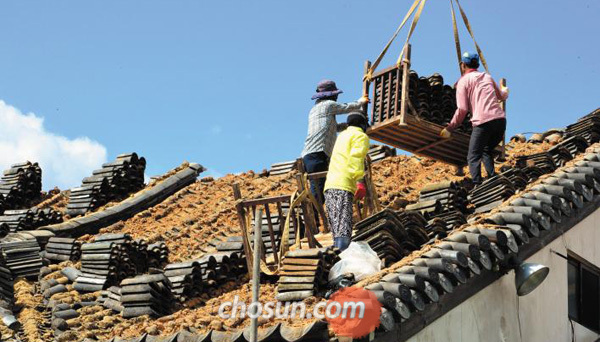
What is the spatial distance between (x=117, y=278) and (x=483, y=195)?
14.8ft

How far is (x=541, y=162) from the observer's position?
43.0ft

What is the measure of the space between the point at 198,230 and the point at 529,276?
606 cm

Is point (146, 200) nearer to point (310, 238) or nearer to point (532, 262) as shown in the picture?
point (310, 238)

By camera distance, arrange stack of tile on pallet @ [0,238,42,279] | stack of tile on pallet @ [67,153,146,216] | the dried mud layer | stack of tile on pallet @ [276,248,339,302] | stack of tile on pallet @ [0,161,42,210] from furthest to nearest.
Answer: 1. stack of tile on pallet @ [0,161,42,210]
2. stack of tile on pallet @ [67,153,146,216]
3. stack of tile on pallet @ [0,238,42,279]
4. the dried mud layer
5. stack of tile on pallet @ [276,248,339,302]

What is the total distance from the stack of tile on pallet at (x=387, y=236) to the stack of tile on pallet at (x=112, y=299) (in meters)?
2.95

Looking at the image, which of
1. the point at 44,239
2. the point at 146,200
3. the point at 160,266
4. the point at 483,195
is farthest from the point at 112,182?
the point at 483,195

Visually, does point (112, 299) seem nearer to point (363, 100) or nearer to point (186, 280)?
point (186, 280)

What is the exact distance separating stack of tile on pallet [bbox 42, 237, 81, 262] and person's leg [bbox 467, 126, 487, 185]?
5274mm

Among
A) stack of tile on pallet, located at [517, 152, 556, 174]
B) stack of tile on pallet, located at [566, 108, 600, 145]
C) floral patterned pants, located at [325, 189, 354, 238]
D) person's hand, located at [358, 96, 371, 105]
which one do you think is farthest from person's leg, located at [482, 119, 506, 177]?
floral patterned pants, located at [325, 189, 354, 238]

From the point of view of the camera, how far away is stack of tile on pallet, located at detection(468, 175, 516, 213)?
12.0 m

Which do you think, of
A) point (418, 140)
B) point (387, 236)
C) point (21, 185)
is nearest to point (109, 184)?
point (21, 185)

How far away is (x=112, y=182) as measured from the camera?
17.8 m

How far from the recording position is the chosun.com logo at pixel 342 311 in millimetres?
8562

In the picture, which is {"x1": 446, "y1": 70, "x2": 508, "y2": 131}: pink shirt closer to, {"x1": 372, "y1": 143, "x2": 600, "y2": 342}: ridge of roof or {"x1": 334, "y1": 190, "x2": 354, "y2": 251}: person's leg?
{"x1": 372, "y1": 143, "x2": 600, "y2": 342}: ridge of roof
